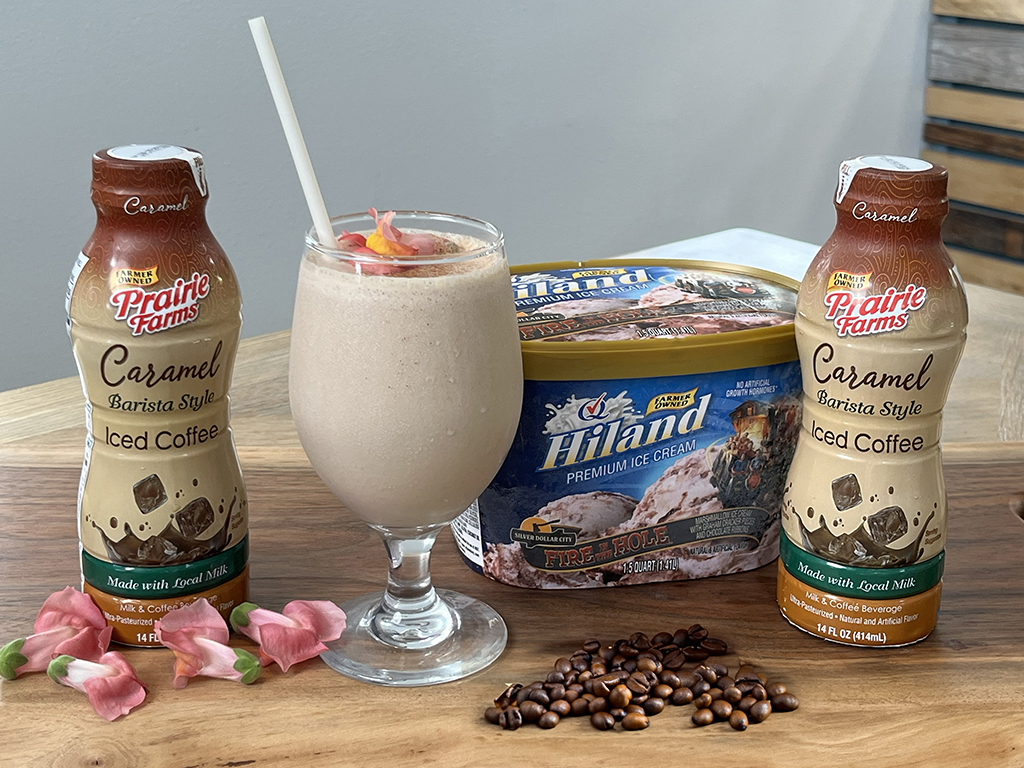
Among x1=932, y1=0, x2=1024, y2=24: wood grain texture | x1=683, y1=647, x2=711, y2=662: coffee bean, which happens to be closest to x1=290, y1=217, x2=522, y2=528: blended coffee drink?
x1=683, y1=647, x2=711, y2=662: coffee bean

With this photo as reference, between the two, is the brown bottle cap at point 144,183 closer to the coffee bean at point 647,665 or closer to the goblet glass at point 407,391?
the goblet glass at point 407,391

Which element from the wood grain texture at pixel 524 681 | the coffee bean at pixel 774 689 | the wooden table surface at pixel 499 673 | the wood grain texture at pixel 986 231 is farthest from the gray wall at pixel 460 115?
the coffee bean at pixel 774 689

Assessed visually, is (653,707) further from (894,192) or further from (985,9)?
(985,9)

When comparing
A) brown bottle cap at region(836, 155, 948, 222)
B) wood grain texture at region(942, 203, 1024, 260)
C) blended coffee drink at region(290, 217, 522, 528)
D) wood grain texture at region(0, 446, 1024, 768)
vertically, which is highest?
brown bottle cap at region(836, 155, 948, 222)

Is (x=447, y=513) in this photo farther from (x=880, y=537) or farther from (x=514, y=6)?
(x=514, y=6)

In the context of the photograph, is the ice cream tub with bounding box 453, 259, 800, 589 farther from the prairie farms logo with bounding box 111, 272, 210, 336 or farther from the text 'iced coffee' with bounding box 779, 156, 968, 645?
the prairie farms logo with bounding box 111, 272, 210, 336

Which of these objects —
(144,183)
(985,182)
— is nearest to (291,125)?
(144,183)
